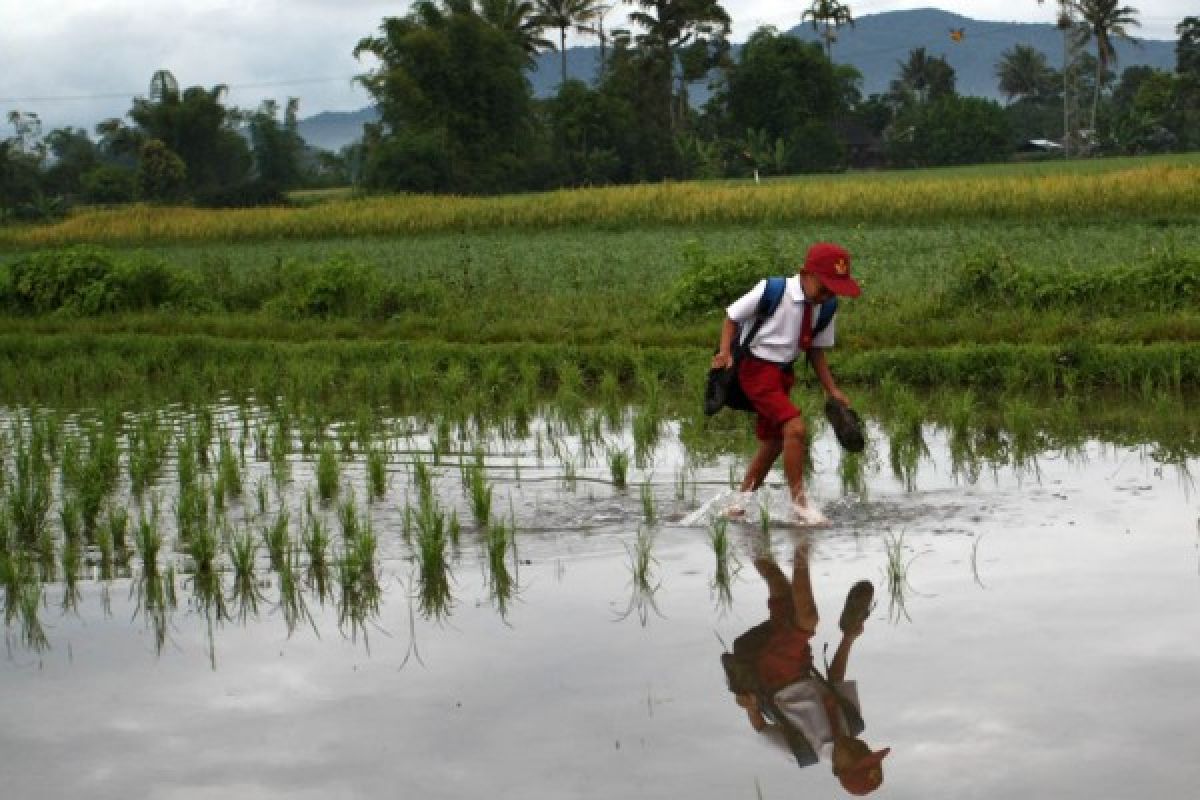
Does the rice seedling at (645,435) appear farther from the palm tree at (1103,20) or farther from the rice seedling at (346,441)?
the palm tree at (1103,20)

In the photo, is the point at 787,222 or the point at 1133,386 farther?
the point at 787,222

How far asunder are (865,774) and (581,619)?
176cm

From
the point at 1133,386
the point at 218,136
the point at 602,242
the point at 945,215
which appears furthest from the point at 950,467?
the point at 218,136

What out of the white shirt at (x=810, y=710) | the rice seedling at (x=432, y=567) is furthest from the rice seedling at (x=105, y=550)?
the white shirt at (x=810, y=710)

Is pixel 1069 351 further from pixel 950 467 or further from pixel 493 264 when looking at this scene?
pixel 493 264

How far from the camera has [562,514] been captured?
7.47 meters

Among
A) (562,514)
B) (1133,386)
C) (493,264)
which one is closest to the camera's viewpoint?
(562,514)

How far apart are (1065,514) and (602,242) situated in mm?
17615

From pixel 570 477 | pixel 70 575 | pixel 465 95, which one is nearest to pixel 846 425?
pixel 570 477

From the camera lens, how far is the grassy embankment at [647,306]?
1157 cm

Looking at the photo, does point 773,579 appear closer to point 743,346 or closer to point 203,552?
point 743,346

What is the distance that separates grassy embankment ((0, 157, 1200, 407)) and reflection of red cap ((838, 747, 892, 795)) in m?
6.71

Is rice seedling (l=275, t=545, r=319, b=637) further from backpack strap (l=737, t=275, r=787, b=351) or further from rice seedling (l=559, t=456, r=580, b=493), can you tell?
backpack strap (l=737, t=275, r=787, b=351)

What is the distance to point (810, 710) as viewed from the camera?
4.58 metres
